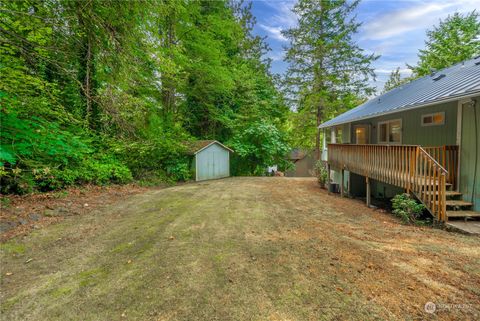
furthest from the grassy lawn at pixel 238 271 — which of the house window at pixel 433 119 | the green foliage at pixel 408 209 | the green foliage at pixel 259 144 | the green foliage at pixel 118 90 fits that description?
the green foliage at pixel 259 144

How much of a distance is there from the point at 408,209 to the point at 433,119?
322 centimetres

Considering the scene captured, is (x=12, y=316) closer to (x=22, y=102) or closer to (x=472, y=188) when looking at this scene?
(x=22, y=102)

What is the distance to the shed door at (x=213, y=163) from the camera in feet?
47.9

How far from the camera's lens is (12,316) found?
7.77 feet

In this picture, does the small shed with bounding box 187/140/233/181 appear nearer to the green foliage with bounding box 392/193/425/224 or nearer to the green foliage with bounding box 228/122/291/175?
the green foliage with bounding box 228/122/291/175

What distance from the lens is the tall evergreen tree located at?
16.5 m

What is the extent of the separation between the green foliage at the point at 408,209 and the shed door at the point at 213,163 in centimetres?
1105

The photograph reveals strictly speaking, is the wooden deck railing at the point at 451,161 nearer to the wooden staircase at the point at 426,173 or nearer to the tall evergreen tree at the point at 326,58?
the wooden staircase at the point at 426,173

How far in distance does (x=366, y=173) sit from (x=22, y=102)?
9779 mm

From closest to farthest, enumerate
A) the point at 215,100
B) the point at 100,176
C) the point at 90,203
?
the point at 90,203
the point at 100,176
the point at 215,100

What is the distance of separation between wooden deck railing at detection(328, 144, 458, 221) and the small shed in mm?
9285

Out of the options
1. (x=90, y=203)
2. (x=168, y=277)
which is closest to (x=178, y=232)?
(x=168, y=277)

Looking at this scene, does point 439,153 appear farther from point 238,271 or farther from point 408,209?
point 238,271

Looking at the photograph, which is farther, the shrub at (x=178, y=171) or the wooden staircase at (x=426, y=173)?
the shrub at (x=178, y=171)
